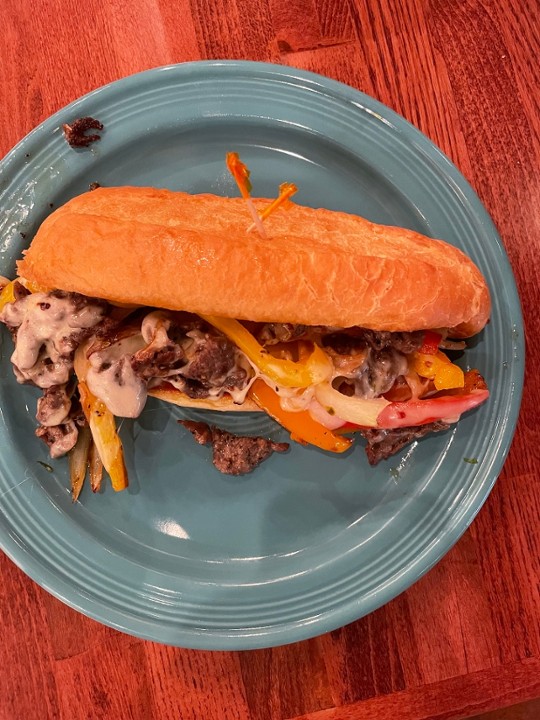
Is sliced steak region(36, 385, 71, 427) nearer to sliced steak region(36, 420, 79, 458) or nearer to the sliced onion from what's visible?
sliced steak region(36, 420, 79, 458)

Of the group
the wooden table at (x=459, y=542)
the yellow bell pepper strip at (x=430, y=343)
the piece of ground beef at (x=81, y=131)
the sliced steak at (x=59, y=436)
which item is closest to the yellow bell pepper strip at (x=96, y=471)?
the sliced steak at (x=59, y=436)

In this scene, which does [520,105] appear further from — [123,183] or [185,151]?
[123,183]

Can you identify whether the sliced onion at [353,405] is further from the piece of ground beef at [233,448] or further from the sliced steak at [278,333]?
the piece of ground beef at [233,448]

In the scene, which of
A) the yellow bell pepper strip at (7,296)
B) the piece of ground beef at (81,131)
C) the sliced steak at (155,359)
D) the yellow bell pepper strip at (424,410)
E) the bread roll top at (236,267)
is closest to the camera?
the bread roll top at (236,267)

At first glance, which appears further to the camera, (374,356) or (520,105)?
(520,105)

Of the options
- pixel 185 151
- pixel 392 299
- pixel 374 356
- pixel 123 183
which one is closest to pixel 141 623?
pixel 374 356

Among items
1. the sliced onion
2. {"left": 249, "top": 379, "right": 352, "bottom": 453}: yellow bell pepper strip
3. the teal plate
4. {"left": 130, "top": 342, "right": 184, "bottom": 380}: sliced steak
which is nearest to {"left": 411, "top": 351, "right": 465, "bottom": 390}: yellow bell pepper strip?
the sliced onion

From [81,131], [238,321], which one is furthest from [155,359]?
[81,131]

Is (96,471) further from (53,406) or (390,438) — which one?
(390,438)
